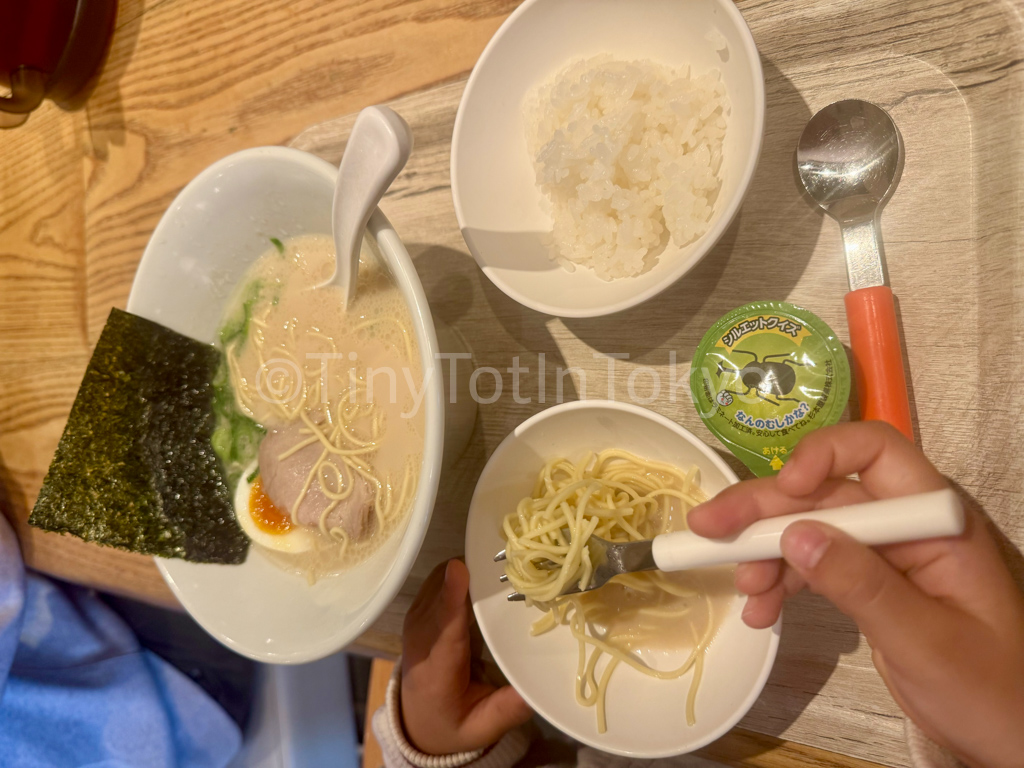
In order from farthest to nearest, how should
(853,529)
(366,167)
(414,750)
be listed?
(414,750)
(366,167)
(853,529)

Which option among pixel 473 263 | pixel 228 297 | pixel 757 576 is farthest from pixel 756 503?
pixel 228 297

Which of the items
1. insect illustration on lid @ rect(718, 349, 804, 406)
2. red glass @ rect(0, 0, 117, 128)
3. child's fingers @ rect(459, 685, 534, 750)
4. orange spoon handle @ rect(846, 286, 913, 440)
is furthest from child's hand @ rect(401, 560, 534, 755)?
red glass @ rect(0, 0, 117, 128)

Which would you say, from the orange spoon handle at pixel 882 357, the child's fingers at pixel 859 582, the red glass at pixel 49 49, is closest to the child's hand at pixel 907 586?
the child's fingers at pixel 859 582

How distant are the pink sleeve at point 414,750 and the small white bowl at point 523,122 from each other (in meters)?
0.85

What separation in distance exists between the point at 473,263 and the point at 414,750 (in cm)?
99

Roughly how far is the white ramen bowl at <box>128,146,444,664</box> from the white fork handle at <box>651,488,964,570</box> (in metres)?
0.33

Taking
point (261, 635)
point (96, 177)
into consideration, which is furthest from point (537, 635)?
point (96, 177)

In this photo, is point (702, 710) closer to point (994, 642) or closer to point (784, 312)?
point (994, 642)

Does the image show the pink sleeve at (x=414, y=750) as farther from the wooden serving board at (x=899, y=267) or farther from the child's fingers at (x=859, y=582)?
the child's fingers at (x=859, y=582)

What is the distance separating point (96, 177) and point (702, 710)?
1.82 meters

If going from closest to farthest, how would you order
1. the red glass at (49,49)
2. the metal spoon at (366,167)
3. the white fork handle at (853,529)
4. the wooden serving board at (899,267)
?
1. the white fork handle at (853,529)
2. the metal spoon at (366,167)
3. the wooden serving board at (899,267)
4. the red glass at (49,49)

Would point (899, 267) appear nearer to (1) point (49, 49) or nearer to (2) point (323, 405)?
(2) point (323, 405)

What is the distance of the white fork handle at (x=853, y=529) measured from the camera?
1.92ft

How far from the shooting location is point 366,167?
2.50 feet
